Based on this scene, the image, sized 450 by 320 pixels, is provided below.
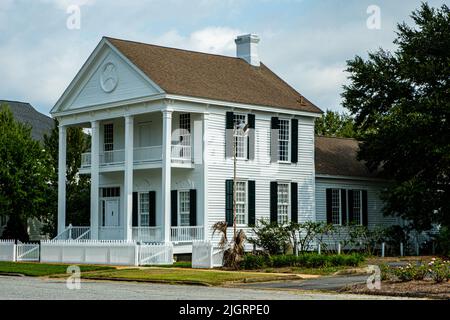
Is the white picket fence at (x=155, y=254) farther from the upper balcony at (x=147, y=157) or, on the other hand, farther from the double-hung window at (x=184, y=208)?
the upper balcony at (x=147, y=157)

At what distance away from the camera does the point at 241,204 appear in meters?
41.8

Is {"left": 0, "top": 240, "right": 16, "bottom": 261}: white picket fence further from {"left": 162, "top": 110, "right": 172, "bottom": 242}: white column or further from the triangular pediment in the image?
{"left": 162, "top": 110, "right": 172, "bottom": 242}: white column

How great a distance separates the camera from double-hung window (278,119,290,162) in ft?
144

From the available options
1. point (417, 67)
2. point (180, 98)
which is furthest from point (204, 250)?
point (417, 67)

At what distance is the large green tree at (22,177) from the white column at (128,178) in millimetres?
10513

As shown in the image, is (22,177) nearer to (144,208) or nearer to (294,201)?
(144,208)

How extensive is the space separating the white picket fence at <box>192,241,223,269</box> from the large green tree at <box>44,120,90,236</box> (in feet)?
60.9

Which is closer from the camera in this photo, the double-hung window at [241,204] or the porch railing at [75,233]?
the double-hung window at [241,204]

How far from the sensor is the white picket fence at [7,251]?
139 feet

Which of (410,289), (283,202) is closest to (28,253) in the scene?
(283,202)

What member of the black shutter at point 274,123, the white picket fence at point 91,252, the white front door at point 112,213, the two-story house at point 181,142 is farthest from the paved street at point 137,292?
the white front door at point 112,213
